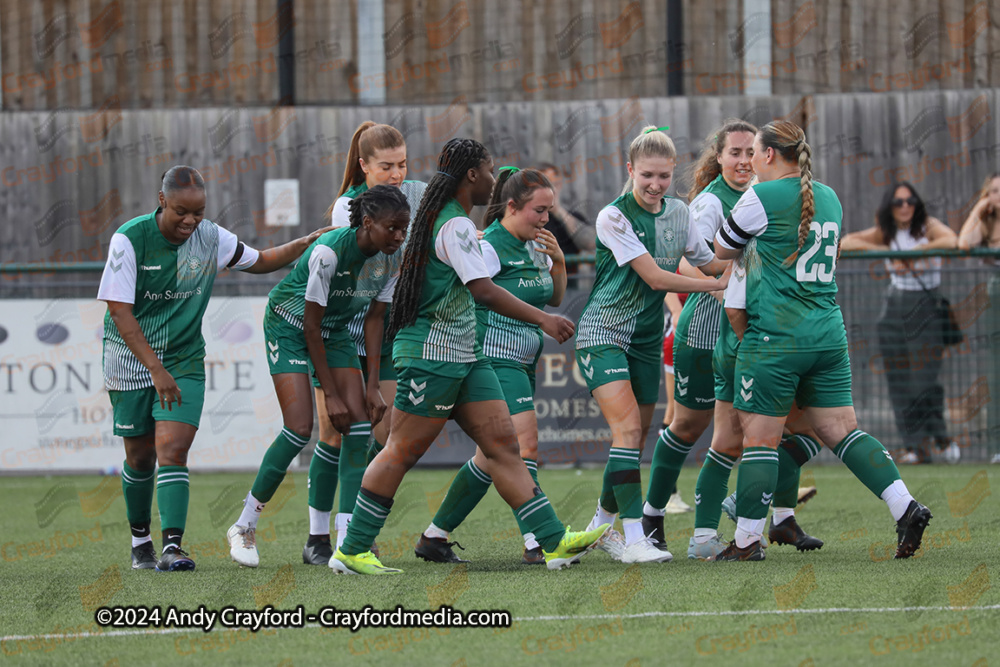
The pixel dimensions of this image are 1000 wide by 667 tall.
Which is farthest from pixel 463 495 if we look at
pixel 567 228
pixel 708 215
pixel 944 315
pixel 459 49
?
pixel 459 49

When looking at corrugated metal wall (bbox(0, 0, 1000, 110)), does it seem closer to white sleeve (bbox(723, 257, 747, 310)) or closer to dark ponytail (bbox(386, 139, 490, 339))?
white sleeve (bbox(723, 257, 747, 310))

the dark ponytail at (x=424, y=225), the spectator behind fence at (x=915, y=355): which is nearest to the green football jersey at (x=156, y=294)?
the dark ponytail at (x=424, y=225)

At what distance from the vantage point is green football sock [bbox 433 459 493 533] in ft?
20.7

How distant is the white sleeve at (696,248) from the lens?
639 centimetres

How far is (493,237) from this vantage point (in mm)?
6402

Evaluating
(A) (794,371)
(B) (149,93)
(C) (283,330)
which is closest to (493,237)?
(C) (283,330)

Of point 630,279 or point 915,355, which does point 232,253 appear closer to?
point 630,279

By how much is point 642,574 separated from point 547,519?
1.51 feet

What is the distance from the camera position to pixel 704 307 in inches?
257

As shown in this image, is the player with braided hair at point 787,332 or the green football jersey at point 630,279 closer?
the player with braided hair at point 787,332

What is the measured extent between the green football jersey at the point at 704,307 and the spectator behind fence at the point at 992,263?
5339 mm

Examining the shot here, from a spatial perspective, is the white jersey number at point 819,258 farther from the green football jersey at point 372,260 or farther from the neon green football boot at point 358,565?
the neon green football boot at point 358,565

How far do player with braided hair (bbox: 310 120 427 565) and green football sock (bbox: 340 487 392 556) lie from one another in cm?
64

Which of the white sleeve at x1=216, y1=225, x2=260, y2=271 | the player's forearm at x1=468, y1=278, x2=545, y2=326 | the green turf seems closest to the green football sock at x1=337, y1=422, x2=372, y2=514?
the green turf
